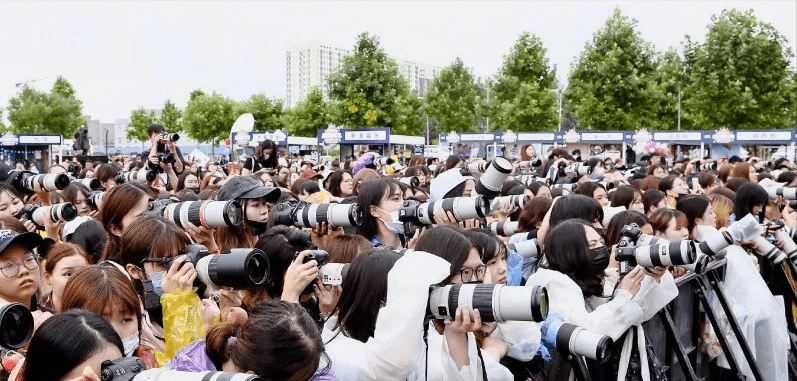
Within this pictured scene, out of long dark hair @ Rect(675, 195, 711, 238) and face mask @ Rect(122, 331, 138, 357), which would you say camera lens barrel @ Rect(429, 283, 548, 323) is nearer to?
face mask @ Rect(122, 331, 138, 357)

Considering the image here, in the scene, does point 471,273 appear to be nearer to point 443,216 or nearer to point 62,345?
point 443,216

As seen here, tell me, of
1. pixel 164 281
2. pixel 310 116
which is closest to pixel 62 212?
pixel 164 281

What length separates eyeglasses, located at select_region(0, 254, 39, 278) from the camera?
11.9 feet

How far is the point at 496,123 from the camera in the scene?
139 feet

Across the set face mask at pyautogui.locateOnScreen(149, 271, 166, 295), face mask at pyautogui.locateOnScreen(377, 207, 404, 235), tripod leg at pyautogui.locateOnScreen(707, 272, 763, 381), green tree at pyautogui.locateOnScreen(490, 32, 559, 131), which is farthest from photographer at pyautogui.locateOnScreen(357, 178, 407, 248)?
green tree at pyautogui.locateOnScreen(490, 32, 559, 131)

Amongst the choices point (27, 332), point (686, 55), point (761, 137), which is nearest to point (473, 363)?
point (27, 332)

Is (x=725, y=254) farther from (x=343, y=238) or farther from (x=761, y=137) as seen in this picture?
(x=761, y=137)

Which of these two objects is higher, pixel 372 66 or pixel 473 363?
Result: pixel 372 66

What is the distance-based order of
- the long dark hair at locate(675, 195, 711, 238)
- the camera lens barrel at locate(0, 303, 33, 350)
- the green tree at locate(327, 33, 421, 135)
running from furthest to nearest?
the green tree at locate(327, 33, 421, 135) < the long dark hair at locate(675, 195, 711, 238) < the camera lens barrel at locate(0, 303, 33, 350)

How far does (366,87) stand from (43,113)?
1205 inches

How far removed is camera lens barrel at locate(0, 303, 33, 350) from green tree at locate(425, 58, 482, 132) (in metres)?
49.7

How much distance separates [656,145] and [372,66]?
15149mm

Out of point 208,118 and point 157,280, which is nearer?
point 157,280

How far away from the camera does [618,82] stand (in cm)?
3797
